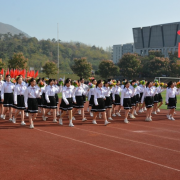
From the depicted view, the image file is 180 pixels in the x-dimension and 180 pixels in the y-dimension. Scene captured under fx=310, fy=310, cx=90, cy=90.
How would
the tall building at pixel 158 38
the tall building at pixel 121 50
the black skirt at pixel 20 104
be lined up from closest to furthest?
the black skirt at pixel 20 104 → the tall building at pixel 158 38 → the tall building at pixel 121 50

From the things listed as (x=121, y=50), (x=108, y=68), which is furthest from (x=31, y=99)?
(x=121, y=50)

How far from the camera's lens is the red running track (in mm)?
6012

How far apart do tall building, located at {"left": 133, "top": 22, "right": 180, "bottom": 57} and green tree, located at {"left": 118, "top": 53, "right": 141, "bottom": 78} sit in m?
26.4

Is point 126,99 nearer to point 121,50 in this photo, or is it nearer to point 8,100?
point 8,100

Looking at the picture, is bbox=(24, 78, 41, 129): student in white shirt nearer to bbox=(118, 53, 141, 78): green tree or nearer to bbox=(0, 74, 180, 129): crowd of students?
bbox=(0, 74, 180, 129): crowd of students

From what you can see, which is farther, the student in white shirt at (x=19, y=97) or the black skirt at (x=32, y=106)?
the student in white shirt at (x=19, y=97)

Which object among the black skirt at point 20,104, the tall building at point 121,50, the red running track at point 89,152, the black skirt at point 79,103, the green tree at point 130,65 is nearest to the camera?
the red running track at point 89,152

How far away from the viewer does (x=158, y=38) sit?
86.9 metres

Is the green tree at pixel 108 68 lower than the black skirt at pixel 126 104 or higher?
higher

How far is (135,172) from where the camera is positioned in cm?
614

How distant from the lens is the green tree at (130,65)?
199 ft

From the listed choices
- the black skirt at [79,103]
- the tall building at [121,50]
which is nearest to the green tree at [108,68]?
the black skirt at [79,103]

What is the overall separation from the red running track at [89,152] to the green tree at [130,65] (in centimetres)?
4925

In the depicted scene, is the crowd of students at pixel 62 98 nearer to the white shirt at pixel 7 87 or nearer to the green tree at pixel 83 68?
the white shirt at pixel 7 87
